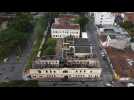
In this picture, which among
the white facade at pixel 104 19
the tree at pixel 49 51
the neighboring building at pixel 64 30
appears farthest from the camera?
the white facade at pixel 104 19

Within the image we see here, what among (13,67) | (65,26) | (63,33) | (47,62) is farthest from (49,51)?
(65,26)

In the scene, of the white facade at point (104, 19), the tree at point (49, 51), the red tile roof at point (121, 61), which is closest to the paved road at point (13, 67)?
the tree at point (49, 51)

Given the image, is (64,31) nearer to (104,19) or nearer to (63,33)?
(63,33)

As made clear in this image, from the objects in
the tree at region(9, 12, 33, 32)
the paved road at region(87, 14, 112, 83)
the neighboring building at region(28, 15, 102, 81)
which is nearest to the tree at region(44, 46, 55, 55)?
the neighboring building at region(28, 15, 102, 81)

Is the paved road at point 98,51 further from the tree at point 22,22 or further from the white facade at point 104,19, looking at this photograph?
the tree at point 22,22
